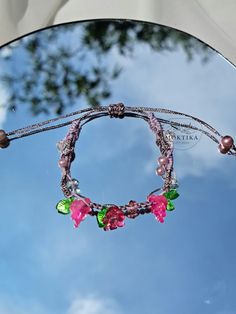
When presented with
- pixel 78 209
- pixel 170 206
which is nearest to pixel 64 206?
pixel 78 209

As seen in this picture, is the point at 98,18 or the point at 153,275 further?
the point at 98,18

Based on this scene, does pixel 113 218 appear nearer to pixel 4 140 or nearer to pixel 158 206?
pixel 158 206

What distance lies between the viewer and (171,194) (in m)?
0.78

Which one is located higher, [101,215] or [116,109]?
[116,109]

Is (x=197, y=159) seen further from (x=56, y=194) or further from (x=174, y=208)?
(x=56, y=194)

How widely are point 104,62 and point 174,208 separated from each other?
204 mm

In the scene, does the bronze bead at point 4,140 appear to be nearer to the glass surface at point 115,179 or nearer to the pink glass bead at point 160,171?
the glass surface at point 115,179

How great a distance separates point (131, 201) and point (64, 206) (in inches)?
3.0

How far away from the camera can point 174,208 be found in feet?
2.56

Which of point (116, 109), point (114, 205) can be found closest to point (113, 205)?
point (114, 205)

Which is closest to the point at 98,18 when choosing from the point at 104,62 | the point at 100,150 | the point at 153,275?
the point at 104,62

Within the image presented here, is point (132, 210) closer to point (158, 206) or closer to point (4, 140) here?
point (158, 206)

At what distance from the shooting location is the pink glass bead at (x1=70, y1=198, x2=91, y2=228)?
752 millimetres

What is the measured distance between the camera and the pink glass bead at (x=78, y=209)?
752 mm
